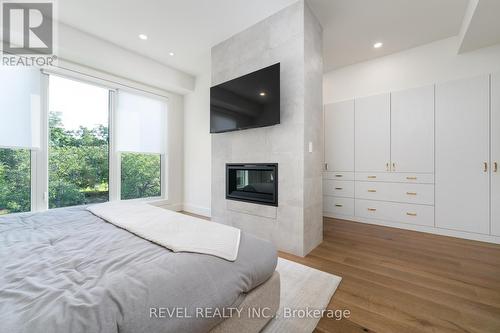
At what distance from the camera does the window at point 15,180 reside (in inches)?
102

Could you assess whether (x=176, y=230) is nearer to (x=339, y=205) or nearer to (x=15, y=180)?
(x=15, y=180)

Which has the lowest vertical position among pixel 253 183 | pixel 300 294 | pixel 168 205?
pixel 300 294

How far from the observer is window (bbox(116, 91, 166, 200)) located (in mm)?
3670

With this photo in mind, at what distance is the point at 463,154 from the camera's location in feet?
8.91

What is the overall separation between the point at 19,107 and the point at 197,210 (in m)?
3.09

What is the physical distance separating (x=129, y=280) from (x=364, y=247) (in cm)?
262

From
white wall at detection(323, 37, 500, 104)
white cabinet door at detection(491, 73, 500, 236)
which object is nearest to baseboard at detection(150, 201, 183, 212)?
white wall at detection(323, 37, 500, 104)

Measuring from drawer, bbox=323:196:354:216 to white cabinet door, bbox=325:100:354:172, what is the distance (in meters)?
0.57

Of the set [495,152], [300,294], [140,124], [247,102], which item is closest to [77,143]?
[140,124]

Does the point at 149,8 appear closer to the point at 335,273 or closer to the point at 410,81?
the point at 335,273

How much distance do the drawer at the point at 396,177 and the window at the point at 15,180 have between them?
5.07 metres

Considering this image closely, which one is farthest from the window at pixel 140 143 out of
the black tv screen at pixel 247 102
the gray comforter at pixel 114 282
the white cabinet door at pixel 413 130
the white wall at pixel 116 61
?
the white cabinet door at pixel 413 130

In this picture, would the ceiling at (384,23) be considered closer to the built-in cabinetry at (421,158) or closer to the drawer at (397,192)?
the built-in cabinetry at (421,158)

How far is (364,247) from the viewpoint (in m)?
2.48
